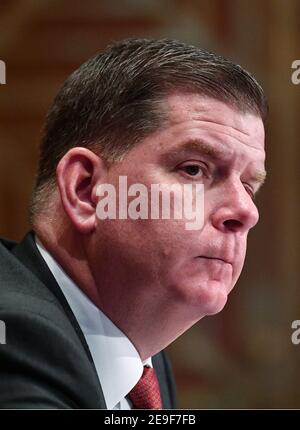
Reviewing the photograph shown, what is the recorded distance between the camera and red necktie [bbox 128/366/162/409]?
43.9 inches

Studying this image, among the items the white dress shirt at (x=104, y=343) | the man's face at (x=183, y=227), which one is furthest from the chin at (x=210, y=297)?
the white dress shirt at (x=104, y=343)

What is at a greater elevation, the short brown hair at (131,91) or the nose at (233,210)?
the short brown hair at (131,91)

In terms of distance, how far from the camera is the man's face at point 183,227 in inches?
41.2

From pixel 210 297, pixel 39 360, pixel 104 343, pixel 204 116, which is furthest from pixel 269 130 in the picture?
pixel 39 360

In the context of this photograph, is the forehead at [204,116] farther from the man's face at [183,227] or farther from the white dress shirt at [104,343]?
the white dress shirt at [104,343]

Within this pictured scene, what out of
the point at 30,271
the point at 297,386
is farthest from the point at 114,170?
the point at 297,386

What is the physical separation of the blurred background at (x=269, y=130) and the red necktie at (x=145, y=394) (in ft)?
0.27

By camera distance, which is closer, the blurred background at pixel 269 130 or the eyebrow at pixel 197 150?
the eyebrow at pixel 197 150

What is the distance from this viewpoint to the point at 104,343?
107 centimetres

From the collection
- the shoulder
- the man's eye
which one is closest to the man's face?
the man's eye

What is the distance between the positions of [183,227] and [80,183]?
166 millimetres

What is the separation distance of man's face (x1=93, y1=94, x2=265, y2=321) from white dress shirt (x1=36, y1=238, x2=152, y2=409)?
32 mm

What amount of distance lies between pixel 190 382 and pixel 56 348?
0.35 metres
